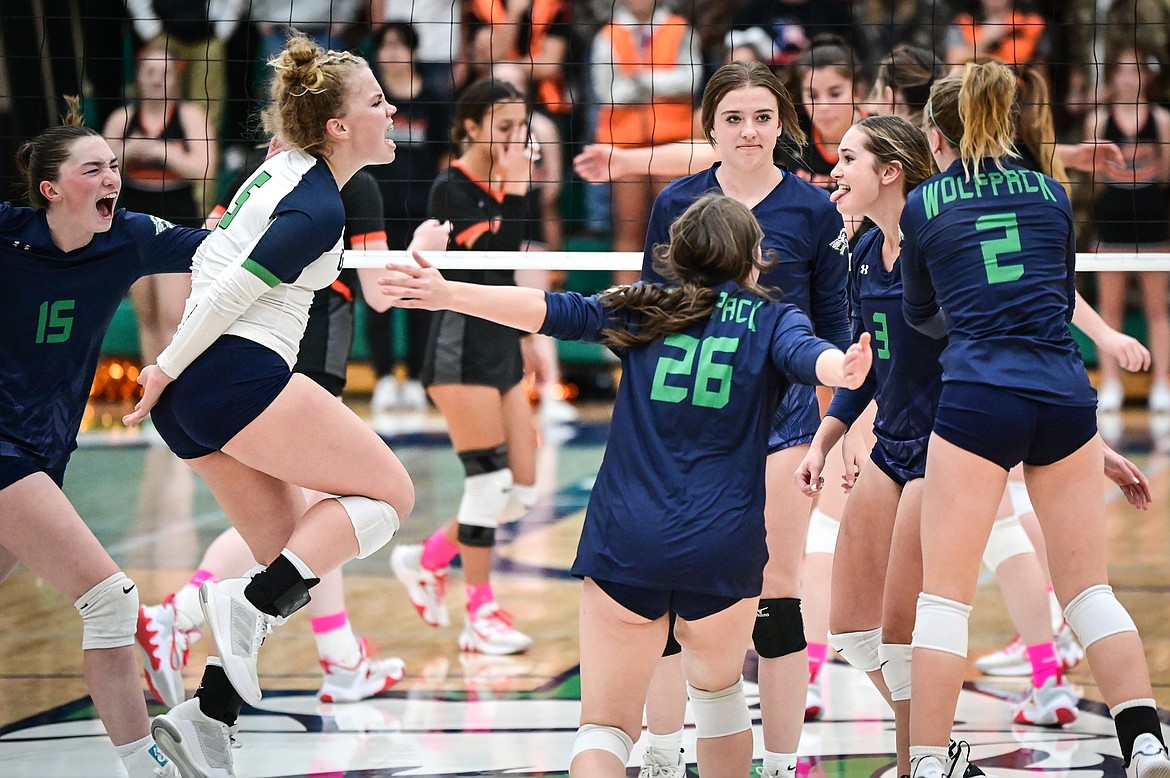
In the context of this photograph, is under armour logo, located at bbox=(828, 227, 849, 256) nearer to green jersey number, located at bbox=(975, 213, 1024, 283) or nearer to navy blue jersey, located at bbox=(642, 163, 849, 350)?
navy blue jersey, located at bbox=(642, 163, 849, 350)

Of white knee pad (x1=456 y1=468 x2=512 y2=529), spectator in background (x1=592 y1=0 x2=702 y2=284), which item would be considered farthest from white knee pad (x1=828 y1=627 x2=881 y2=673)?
spectator in background (x1=592 y1=0 x2=702 y2=284)

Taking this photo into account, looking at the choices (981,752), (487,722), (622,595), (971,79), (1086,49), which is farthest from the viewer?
(1086,49)

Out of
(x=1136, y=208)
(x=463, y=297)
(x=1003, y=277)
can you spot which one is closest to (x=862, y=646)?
(x=1003, y=277)

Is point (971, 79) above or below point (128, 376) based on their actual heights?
above

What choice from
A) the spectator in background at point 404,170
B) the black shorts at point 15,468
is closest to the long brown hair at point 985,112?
the black shorts at point 15,468

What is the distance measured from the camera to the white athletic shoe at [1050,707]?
459cm

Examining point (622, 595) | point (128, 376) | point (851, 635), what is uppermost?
point (622, 595)

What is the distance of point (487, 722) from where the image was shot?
15.3ft

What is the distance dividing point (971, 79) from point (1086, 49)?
309 inches

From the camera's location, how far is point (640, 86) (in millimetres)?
9742

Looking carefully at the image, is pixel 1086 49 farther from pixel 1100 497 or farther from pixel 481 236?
pixel 1100 497

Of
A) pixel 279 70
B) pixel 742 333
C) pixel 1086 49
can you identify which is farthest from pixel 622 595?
pixel 1086 49

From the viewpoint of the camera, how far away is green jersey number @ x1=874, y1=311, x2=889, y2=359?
387 centimetres

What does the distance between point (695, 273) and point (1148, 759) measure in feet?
5.11
